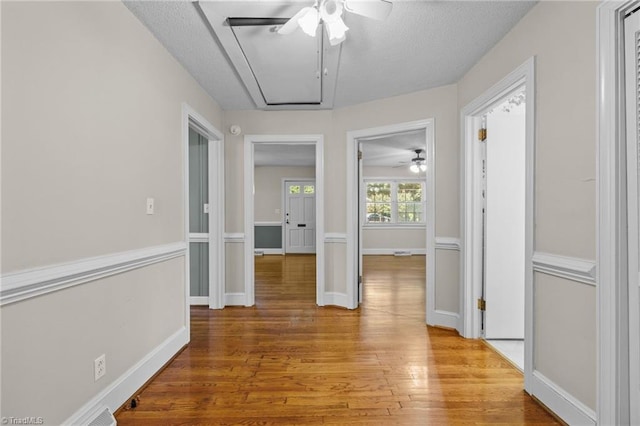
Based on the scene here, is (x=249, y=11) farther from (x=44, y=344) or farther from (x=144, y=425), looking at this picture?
(x=144, y=425)

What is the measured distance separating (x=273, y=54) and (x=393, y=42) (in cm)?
94

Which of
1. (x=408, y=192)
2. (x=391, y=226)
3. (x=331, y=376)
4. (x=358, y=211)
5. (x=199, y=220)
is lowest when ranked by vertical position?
(x=331, y=376)

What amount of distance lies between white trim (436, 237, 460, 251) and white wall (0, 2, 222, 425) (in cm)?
255

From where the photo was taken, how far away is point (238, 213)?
13.3 feet

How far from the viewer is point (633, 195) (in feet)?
4.79

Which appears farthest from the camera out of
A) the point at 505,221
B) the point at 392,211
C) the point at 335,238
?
the point at 392,211

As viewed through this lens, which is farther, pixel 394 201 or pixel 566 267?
pixel 394 201

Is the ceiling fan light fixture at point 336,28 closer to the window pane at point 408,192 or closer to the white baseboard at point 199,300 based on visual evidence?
the white baseboard at point 199,300

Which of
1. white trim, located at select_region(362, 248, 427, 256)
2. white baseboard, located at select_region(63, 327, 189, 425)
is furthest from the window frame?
white baseboard, located at select_region(63, 327, 189, 425)

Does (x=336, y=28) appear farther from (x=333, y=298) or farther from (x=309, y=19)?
(x=333, y=298)

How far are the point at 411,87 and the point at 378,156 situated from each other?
4121mm

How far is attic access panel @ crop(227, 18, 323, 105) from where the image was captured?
224cm

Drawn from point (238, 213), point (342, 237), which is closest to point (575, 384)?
point (342, 237)

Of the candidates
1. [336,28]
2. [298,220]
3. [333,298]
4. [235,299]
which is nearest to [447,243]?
[333,298]
